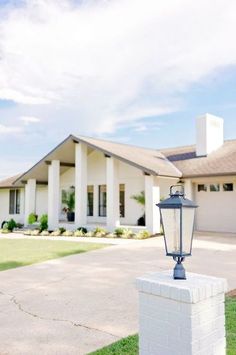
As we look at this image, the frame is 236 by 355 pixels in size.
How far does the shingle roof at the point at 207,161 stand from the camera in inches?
688

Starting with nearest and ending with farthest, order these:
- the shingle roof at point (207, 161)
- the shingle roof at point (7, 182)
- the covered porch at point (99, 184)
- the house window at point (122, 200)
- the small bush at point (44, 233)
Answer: the covered porch at point (99, 184), the shingle roof at point (207, 161), the small bush at point (44, 233), the house window at point (122, 200), the shingle roof at point (7, 182)

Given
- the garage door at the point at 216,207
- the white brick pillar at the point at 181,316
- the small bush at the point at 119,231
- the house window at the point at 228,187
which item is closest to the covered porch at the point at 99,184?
the small bush at the point at 119,231

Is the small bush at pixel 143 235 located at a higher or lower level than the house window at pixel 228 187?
lower

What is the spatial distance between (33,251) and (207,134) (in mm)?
12366

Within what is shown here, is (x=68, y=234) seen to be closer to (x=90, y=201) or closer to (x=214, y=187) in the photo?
(x=90, y=201)

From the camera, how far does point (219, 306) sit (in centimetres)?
311

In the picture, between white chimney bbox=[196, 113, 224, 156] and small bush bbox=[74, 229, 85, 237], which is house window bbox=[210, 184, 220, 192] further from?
small bush bbox=[74, 229, 85, 237]

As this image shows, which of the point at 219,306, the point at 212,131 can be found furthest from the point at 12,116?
the point at 219,306

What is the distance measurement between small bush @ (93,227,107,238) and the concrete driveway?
206 inches

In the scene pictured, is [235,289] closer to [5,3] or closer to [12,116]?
[5,3]

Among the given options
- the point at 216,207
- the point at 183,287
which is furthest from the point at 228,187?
the point at 183,287

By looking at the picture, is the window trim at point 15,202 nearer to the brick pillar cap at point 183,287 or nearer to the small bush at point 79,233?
the small bush at point 79,233

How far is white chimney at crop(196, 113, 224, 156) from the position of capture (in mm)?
20053

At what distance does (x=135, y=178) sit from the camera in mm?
21031
